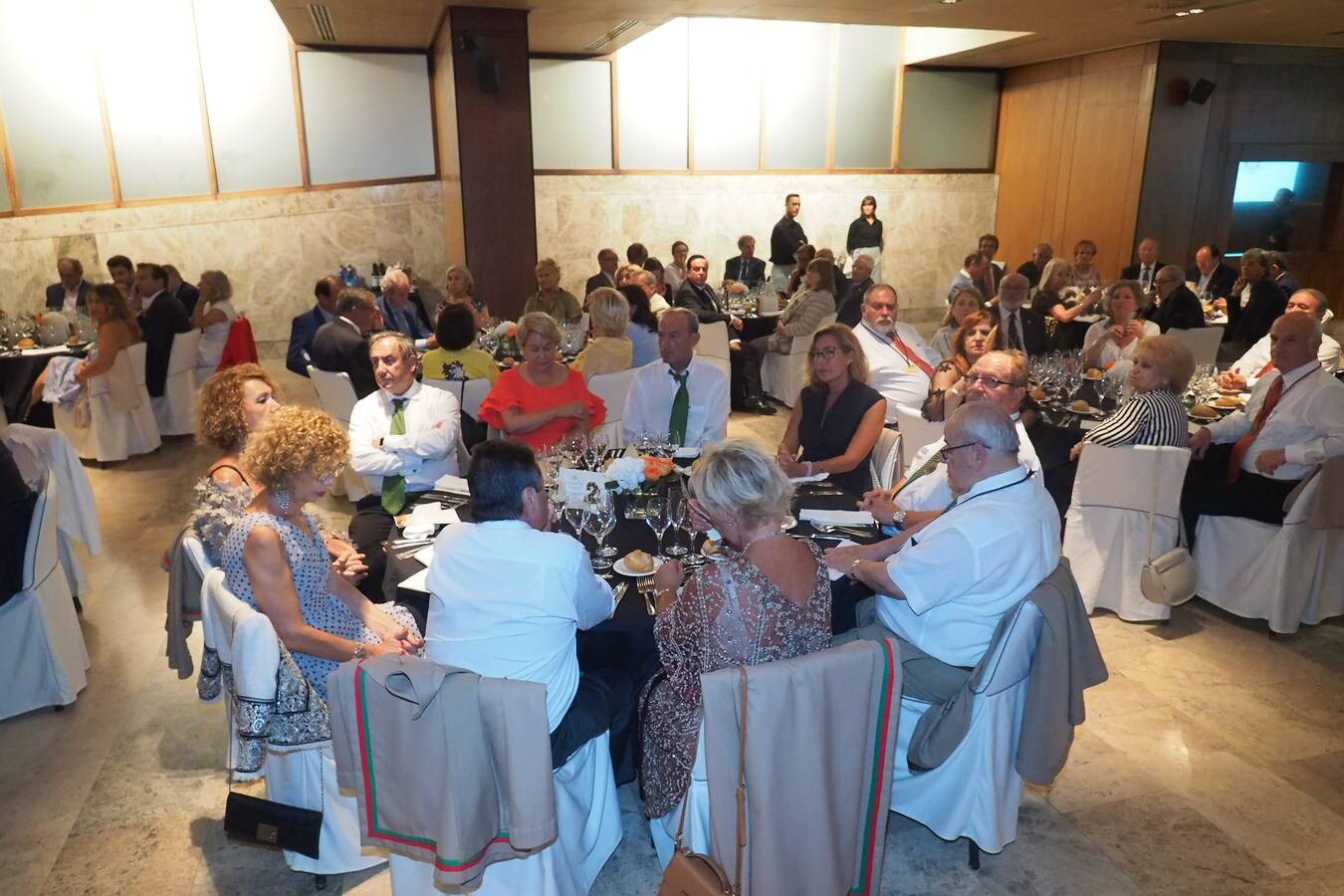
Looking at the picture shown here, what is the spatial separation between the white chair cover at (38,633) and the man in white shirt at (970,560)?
3.30 metres

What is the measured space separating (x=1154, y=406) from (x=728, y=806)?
3184 mm

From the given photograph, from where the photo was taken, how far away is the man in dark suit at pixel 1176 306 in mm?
7762

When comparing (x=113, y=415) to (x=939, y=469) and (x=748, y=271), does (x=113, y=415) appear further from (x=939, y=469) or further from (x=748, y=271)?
(x=748, y=271)

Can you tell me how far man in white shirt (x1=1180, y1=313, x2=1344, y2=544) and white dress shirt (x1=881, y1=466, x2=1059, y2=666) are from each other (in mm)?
2347

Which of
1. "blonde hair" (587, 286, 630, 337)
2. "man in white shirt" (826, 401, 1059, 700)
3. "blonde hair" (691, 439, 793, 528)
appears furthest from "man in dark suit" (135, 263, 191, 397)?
"man in white shirt" (826, 401, 1059, 700)

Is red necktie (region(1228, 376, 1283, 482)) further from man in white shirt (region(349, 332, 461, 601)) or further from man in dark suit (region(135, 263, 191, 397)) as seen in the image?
man in dark suit (region(135, 263, 191, 397))

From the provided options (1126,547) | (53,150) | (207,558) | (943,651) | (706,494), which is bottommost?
(1126,547)

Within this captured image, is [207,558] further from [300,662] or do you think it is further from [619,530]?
[619,530]

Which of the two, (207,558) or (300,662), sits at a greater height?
(207,558)

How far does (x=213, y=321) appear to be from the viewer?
817cm

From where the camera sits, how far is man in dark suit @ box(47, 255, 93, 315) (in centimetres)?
877

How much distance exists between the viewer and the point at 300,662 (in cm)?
291

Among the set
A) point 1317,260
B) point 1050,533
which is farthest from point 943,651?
point 1317,260

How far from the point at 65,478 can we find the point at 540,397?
2.30m
